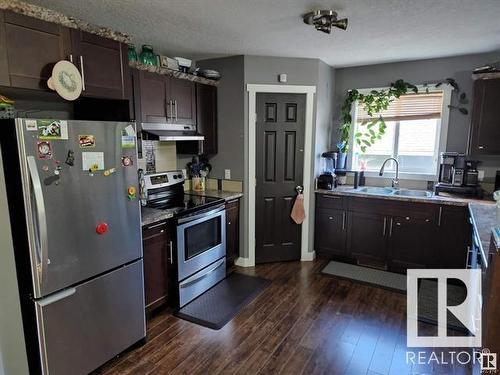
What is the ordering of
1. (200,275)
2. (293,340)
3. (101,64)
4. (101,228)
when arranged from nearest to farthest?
(101,228) → (101,64) → (293,340) → (200,275)

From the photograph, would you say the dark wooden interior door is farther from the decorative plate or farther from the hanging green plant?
the decorative plate

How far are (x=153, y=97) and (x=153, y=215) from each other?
110cm

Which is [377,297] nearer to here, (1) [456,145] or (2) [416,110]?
(1) [456,145]

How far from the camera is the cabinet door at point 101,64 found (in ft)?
6.81

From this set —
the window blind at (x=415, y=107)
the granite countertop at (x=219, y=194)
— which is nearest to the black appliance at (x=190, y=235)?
the granite countertop at (x=219, y=194)

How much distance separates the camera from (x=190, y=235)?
9.74ft

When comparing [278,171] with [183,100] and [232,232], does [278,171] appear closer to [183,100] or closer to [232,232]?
[232,232]

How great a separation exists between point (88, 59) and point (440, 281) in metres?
3.93

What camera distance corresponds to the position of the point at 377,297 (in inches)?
124

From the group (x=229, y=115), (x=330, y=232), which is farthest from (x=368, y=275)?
(x=229, y=115)

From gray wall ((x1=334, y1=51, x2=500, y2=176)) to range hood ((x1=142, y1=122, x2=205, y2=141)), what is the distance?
Answer: 7.58 feet

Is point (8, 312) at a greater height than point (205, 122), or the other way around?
point (205, 122)

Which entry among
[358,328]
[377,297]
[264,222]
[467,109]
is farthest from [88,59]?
[467,109]

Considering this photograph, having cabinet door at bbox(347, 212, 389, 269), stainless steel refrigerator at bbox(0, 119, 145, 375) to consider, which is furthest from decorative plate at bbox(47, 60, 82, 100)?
cabinet door at bbox(347, 212, 389, 269)
